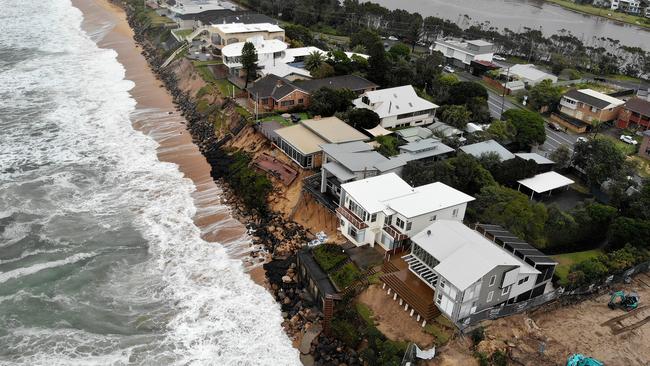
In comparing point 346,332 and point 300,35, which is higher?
point 300,35

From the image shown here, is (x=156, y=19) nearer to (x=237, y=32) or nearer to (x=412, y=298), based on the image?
(x=237, y=32)

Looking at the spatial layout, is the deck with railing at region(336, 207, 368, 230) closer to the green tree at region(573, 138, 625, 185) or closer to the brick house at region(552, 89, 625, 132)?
the green tree at region(573, 138, 625, 185)

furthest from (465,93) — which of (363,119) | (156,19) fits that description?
(156,19)

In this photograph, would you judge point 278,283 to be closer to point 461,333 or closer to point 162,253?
point 162,253

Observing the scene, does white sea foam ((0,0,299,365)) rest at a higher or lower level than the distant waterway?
lower

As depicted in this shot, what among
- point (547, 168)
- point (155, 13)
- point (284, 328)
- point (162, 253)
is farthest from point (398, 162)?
point (155, 13)

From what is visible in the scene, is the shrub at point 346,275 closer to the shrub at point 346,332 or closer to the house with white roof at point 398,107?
the shrub at point 346,332

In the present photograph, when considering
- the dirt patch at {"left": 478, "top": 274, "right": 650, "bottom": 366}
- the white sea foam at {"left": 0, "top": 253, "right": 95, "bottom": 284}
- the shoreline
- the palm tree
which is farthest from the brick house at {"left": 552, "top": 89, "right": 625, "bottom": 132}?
the shoreline
